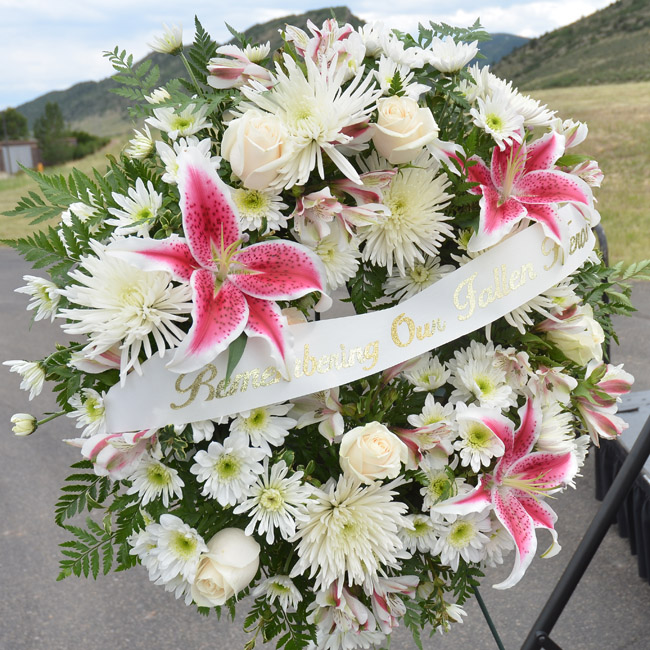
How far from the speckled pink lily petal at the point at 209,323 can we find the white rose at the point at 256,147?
0.14m

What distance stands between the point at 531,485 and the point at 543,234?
39cm

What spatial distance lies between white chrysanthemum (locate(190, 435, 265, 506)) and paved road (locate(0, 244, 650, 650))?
1.79 meters

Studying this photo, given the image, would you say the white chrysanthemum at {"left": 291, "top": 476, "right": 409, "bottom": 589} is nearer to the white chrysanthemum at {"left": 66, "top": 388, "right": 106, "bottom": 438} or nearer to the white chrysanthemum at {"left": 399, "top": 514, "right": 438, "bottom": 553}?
the white chrysanthemum at {"left": 399, "top": 514, "right": 438, "bottom": 553}

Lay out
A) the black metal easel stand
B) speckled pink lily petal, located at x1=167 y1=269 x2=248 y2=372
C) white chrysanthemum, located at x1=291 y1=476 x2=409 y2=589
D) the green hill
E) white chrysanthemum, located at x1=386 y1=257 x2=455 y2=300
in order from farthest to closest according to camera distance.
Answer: the green hill
the black metal easel stand
white chrysanthemum, located at x1=386 y1=257 x2=455 y2=300
white chrysanthemum, located at x1=291 y1=476 x2=409 y2=589
speckled pink lily petal, located at x1=167 y1=269 x2=248 y2=372

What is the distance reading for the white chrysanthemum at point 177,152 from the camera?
99 centimetres

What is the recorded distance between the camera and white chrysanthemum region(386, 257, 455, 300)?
112 centimetres

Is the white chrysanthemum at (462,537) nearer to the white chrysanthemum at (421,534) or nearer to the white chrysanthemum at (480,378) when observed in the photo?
the white chrysanthemum at (421,534)

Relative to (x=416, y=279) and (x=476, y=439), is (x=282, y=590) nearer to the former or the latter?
(x=476, y=439)

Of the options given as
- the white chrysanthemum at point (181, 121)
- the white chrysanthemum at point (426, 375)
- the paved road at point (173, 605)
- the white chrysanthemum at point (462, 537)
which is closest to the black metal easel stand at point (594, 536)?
the white chrysanthemum at point (462, 537)

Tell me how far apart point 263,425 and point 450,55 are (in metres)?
0.64

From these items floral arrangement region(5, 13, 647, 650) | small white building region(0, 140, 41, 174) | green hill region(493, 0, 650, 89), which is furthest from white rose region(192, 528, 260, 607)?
small white building region(0, 140, 41, 174)

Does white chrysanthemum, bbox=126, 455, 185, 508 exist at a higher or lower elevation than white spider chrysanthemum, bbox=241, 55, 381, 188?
lower

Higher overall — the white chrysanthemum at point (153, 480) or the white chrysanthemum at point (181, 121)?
the white chrysanthemum at point (181, 121)

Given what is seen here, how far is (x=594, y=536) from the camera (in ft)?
4.32
